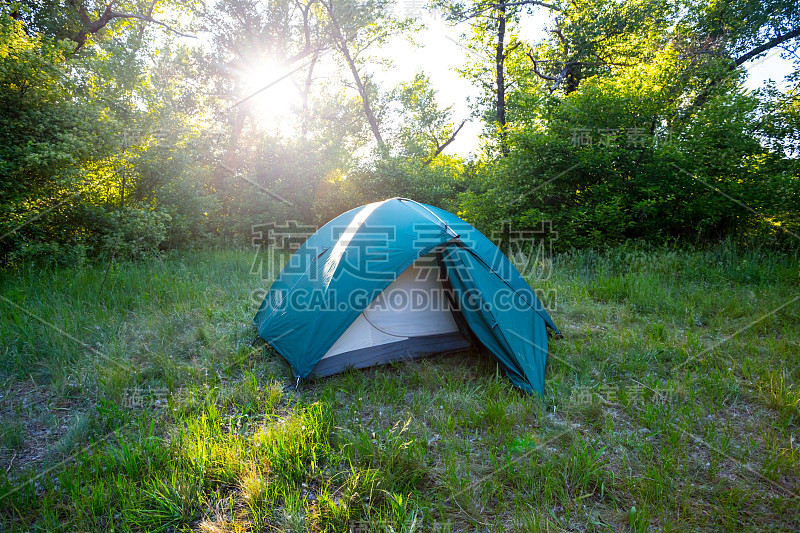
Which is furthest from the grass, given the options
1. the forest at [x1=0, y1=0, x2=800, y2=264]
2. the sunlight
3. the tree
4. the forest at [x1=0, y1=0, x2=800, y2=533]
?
the sunlight

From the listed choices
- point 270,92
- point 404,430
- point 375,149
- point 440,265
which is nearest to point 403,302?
point 440,265

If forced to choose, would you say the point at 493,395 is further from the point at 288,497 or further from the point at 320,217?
the point at 320,217

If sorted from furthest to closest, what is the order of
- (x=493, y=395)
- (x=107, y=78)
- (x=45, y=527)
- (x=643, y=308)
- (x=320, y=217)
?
Answer: 1. (x=320, y=217)
2. (x=107, y=78)
3. (x=643, y=308)
4. (x=493, y=395)
5. (x=45, y=527)

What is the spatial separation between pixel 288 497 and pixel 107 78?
7891 mm

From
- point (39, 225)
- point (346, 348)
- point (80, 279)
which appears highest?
point (39, 225)

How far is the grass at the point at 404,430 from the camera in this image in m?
1.78

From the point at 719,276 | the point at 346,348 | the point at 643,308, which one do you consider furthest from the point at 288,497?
the point at 719,276

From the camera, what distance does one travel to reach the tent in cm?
292

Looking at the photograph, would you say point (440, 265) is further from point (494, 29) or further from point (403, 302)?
point (494, 29)

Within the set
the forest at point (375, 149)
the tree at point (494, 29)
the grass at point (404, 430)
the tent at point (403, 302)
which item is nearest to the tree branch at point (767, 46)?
the forest at point (375, 149)

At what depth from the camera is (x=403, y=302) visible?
3408 millimetres

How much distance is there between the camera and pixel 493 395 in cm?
275

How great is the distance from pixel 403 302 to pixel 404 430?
1.29 meters

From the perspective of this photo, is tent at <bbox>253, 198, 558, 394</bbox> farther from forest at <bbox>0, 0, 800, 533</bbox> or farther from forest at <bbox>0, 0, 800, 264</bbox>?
forest at <bbox>0, 0, 800, 264</bbox>
